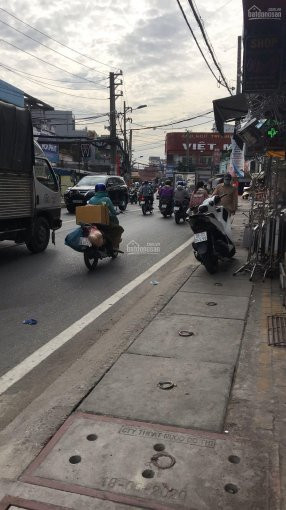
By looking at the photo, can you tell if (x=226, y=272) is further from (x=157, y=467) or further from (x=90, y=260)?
(x=157, y=467)

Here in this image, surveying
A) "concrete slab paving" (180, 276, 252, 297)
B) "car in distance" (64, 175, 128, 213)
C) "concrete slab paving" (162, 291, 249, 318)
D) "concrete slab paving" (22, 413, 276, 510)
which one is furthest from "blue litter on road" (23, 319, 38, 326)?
"car in distance" (64, 175, 128, 213)

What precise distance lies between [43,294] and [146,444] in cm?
435

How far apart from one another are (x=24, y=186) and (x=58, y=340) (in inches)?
214

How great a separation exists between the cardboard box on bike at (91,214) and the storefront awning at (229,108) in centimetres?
360

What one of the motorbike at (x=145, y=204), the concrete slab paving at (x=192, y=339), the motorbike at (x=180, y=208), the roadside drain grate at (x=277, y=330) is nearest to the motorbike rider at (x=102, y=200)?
the concrete slab paving at (x=192, y=339)

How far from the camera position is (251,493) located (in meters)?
2.46

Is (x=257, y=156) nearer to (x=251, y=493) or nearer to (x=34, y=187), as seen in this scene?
(x=34, y=187)

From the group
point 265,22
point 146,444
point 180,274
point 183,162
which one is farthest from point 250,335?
point 183,162

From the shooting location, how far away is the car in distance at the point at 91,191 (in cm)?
2017

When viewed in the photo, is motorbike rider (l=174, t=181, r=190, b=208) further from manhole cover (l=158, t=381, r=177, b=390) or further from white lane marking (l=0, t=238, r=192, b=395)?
manhole cover (l=158, t=381, r=177, b=390)

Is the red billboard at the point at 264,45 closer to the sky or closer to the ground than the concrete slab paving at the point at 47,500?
closer to the sky

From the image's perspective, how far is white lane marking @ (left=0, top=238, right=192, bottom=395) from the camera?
4.14m

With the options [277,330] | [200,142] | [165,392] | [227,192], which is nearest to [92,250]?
[227,192]

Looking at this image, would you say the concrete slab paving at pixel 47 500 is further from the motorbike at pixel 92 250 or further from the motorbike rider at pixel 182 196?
the motorbike rider at pixel 182 196
